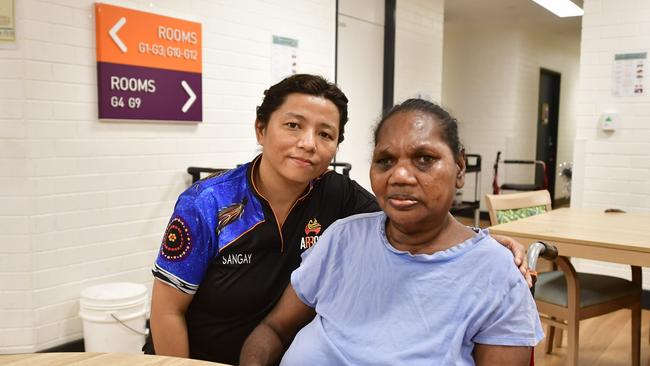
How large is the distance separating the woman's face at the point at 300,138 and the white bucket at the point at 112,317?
1.54 metres

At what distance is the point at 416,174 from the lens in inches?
44.6

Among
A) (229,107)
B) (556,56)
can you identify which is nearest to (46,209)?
(229,107)

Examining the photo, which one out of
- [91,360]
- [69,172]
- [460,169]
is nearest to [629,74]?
[460,169]

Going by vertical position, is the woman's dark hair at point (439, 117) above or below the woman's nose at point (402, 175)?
above

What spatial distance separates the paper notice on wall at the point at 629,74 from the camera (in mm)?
4020

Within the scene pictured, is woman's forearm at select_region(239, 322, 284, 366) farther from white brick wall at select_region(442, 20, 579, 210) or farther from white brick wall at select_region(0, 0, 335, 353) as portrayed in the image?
white brick wall at select_region(442, 20, 579, 210)

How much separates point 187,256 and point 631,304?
2.27 metres

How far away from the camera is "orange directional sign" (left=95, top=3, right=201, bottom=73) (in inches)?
114

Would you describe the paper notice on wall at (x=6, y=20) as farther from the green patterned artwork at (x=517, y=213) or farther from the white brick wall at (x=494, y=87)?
the white brick wall at (x=494, y=87)

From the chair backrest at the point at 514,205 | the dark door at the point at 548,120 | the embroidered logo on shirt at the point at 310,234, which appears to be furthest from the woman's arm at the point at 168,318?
the dark door at the point at 548,120

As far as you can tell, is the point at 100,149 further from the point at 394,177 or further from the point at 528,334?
the point at 528,334

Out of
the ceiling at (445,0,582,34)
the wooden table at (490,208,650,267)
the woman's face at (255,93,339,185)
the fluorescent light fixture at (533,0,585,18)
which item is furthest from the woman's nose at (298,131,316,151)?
the ceiling at (445,0,582,34)

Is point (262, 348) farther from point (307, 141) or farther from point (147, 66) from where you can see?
point (147, 66)

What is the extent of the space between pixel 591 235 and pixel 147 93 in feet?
7.75
